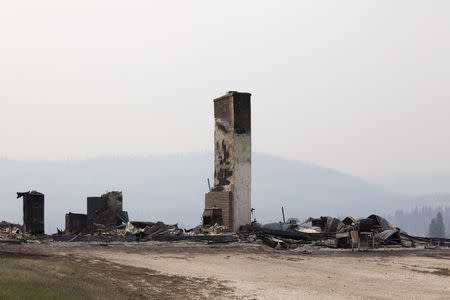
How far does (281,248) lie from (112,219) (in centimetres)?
1052

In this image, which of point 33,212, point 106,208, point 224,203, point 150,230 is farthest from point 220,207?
point 33,212

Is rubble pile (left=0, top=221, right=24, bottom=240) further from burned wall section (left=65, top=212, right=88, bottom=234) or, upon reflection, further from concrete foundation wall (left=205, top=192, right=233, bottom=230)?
concrete foundation wall (left=205, top=192, right=233, bottom=230)

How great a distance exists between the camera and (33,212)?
2612 cm

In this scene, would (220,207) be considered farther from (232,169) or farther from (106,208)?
(106,208)

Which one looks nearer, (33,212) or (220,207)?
(33,212)

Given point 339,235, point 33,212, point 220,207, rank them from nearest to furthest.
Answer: point 339,235, point 33,212, point 220,207

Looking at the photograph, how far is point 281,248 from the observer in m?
24.4

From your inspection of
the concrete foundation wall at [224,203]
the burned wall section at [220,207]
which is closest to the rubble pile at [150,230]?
the burned wall section at [220,207]

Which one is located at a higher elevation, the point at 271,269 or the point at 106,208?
the point at 106,208

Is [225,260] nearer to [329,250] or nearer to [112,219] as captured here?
[329,250]

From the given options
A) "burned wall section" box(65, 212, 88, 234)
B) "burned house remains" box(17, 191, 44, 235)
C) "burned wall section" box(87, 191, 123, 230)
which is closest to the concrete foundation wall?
"burned wall section" box(87, 191, 123, 230)

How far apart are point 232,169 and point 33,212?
363 inches

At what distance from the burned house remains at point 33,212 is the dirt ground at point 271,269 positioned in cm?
418

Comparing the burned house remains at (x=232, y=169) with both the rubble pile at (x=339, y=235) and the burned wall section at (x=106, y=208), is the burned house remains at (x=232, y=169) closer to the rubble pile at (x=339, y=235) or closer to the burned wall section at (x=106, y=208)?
the rubble pile at (x=339, y=235)
